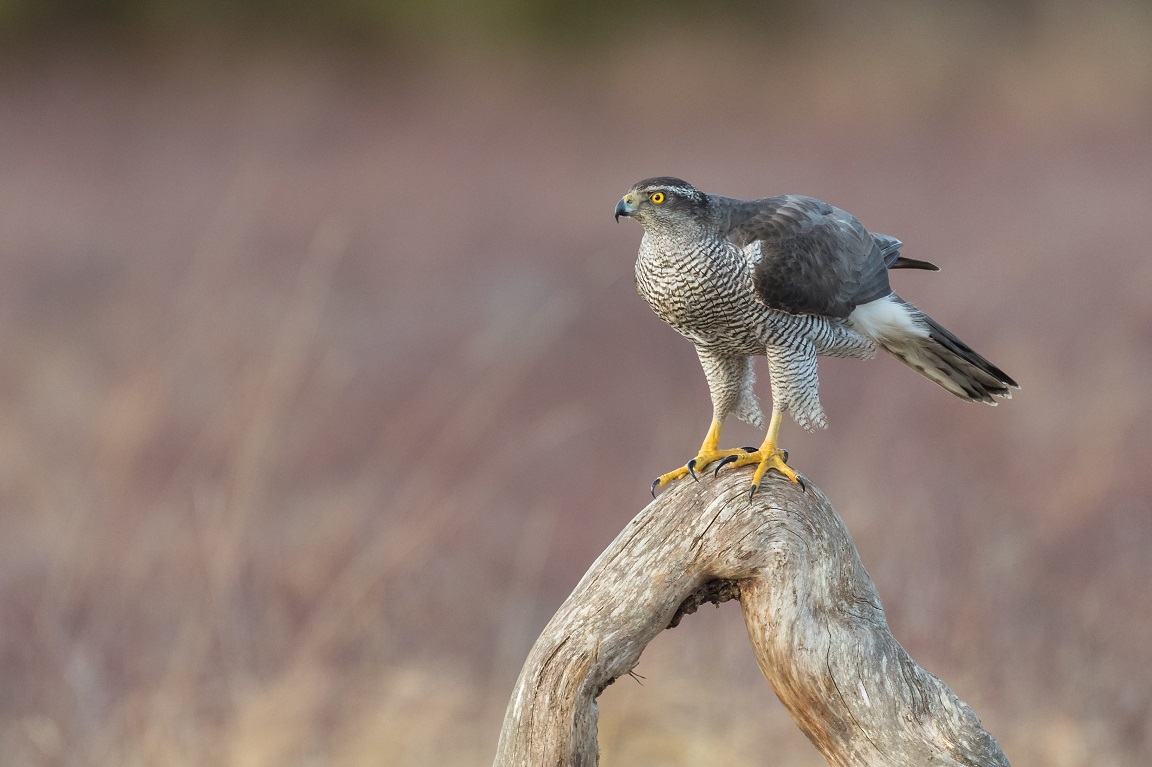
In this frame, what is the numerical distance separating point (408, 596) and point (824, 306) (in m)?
3.27

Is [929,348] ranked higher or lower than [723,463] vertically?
higher

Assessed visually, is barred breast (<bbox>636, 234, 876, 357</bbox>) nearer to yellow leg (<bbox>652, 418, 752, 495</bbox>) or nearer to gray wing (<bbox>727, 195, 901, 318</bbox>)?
gray wing (<bbox>727, 195, 901, 318</bbox>)

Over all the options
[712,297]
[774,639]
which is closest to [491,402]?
[712,297]

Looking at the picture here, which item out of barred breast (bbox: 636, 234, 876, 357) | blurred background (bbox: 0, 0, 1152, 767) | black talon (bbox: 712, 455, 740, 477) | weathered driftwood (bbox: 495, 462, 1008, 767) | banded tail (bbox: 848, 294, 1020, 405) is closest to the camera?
weathered driftwood (bbox: 495, 462, 1008, 767)

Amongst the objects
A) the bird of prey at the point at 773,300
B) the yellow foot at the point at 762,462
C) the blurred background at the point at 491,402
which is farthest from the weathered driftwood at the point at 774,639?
the blurred background at the point at 491,402

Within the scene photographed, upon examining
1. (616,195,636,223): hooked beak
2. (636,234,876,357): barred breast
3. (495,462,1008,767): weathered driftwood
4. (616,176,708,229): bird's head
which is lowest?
(495,462,1008,767): weathered driftwood

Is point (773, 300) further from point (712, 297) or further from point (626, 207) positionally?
point (626, 207)

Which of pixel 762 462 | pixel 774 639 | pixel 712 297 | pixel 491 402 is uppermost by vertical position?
pixel 712 297

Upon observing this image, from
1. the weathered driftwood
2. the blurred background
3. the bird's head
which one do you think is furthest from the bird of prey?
the blurred background

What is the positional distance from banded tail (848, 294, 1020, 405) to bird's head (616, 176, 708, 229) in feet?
1.80

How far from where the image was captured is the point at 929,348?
8.96ft

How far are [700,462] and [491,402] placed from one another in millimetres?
4643

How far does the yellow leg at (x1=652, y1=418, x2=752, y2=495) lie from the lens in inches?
98.7

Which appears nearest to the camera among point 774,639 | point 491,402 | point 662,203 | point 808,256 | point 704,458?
point 774,639
